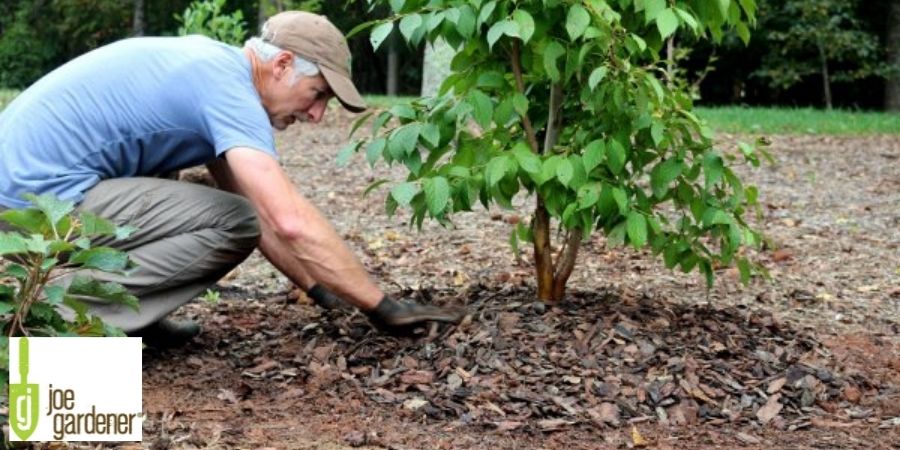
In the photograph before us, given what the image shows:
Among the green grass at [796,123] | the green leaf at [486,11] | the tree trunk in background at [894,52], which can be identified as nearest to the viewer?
the green leaf at [486,11]

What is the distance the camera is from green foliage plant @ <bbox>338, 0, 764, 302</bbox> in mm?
3475

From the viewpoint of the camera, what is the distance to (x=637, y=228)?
143 inches

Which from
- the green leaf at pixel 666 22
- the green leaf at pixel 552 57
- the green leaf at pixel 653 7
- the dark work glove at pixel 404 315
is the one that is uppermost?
the green leaf at pixel 653 7

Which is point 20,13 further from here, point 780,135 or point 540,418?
point 540,418

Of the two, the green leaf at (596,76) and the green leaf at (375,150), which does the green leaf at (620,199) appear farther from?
the green leaf at (375,150)

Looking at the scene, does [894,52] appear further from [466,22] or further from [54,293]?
[54,293]

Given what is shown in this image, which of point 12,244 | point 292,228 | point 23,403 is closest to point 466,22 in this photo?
point 292,228

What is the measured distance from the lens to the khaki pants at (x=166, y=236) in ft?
12.1

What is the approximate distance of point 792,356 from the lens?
12.8ft

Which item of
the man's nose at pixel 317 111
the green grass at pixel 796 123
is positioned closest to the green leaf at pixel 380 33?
the man's nose at pixel 317 111

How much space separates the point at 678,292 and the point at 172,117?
2.27m

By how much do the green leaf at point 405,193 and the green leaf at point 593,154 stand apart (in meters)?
0.53

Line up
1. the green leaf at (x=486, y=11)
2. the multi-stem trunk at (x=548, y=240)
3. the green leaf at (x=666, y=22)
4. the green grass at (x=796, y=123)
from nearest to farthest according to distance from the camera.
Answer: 1. the green leaf at (x=666, y=22)
2. the green leaf at (x=486, y=11)
3. the multi-stem trunk at (x=548, y=240)
4. the green grass at (x=796, y=123)

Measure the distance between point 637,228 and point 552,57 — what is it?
599mm
